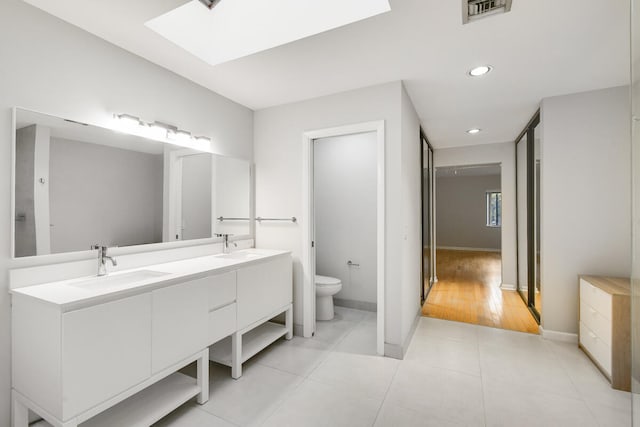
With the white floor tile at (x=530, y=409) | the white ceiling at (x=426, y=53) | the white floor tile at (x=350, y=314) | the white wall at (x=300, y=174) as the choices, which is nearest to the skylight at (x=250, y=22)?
the white ceiling at (x=426, y=53)

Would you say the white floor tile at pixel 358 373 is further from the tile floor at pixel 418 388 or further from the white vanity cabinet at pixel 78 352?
the white vanity cabinet at pixel 78 352

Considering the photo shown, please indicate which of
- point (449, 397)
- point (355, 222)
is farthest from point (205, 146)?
point (449, 397)

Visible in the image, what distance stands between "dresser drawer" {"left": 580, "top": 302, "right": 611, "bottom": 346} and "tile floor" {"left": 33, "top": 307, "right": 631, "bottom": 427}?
304 millimetres

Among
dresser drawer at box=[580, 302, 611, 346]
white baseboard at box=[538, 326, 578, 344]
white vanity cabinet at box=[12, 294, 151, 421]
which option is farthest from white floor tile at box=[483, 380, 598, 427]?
white vanity cabinet at box=[12, 294, 151, 421]

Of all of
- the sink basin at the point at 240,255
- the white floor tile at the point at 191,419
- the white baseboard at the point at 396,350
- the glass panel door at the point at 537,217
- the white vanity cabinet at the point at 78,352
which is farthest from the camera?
the glass panel door at the point at 537,217

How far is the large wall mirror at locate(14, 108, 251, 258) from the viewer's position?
5.35 ft

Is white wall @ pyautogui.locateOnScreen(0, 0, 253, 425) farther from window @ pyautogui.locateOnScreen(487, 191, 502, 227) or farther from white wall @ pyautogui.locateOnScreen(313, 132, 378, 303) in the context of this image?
window @ pyautogui.locateOnScreen(487, 191, 502, 227)

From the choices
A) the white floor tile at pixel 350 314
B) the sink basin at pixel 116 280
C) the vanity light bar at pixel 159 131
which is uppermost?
the vanity light bar at pixel 159 131

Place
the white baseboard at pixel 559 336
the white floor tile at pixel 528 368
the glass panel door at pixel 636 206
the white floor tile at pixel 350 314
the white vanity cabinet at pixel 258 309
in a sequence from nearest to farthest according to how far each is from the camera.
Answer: the glass panel door at pixel 636 206
the white floor tile at pixel 528 368
the white vanity cabinet at pixel 258 309
the white baseboard at pixel 559 336
the white floor tile at pixel 350 314

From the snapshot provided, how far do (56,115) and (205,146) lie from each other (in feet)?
3.65

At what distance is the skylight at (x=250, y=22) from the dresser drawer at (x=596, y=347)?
292 centimetres

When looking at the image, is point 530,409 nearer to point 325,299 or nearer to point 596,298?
point 596,298

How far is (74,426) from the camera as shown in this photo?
1.32 meters

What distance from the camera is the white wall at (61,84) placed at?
1530 mm
